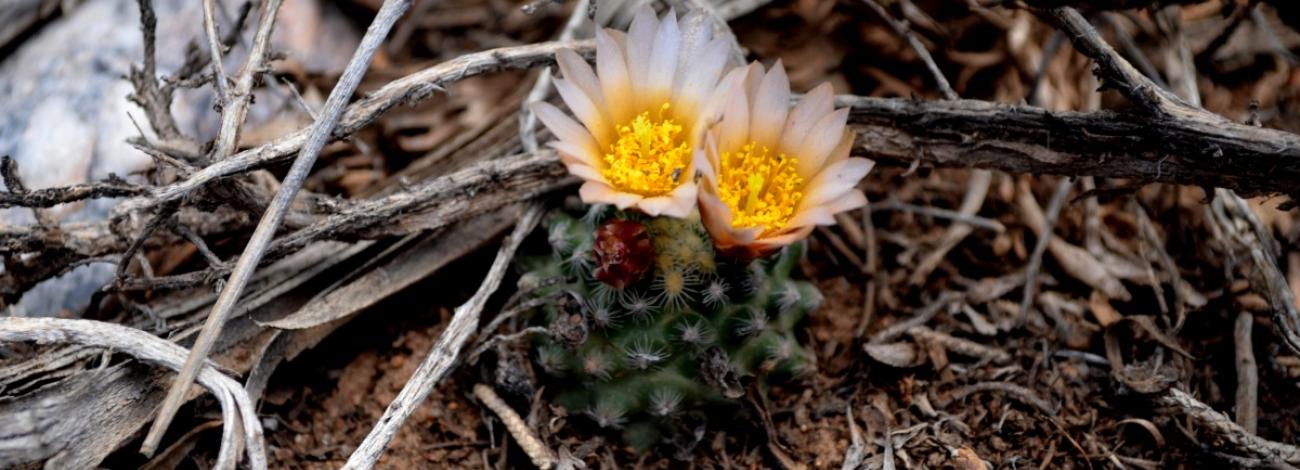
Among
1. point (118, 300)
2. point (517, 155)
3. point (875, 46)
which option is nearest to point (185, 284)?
point (118, 300)

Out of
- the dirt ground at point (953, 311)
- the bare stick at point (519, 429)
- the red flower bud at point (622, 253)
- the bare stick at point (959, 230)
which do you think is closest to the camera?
the red flower bud at point (622, 253)

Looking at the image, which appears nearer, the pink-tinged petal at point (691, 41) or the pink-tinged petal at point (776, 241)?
the pink-tinged petal at point (776, 241)

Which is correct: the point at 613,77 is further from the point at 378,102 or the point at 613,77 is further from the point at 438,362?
the point at 438,362

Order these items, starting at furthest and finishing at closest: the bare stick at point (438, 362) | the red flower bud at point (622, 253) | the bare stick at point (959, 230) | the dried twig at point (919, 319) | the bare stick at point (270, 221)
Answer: the bare stick at point (959, 230) < the dried twig at point (919, 319) < the red flower bud at point (622, 253) < the bare stick at point (438, 362) < the bare stick at point (270, 221)

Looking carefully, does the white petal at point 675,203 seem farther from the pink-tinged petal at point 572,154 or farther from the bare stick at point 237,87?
the bare stick at point 237,87

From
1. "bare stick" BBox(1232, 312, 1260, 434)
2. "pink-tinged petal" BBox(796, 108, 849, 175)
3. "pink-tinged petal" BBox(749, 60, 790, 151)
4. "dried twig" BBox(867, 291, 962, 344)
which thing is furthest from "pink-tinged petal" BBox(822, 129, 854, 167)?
"bare stick" BBox(1232, 312, 1260, 434)

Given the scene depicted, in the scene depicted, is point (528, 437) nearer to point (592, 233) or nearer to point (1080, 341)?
point (592, 233)

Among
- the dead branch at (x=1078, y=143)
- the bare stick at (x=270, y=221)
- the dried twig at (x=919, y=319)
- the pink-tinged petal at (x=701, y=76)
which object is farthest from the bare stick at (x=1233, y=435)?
the bare stick at (x=270, y=221)

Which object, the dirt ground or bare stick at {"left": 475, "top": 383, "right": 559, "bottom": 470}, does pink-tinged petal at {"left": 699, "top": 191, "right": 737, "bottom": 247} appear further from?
bare stick at {"left": 475, "top": 383, "right": 559, "bottom": 470}
